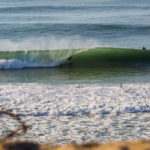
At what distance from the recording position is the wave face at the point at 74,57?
57.3 ft

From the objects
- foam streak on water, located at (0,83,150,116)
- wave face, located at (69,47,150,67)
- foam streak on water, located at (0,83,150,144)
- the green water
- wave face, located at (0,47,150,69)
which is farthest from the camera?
wave face, located at (69,47,150,67)

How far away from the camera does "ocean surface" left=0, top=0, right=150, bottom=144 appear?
6.97 metres

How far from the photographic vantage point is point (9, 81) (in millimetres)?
12945

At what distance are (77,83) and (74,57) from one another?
7.21 metres

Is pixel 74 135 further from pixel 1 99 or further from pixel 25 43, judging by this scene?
pixel 25 43

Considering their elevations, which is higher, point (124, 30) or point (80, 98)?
point (124, 30)

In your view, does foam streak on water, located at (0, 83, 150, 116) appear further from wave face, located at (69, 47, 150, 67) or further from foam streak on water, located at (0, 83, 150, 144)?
wave face, located at (69, 47, 150, 67)

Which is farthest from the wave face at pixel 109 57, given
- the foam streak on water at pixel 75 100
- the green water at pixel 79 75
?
the foam streak on water at pixel 75 100

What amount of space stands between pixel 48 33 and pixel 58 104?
66.1ft

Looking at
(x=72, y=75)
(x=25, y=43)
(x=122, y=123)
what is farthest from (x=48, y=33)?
(x=122, y=123)

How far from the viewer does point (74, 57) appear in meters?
19.1

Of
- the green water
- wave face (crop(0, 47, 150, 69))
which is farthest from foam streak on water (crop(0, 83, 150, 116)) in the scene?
wave face (crop(0, 47, 150, 69))

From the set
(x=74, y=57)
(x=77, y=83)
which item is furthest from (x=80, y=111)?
(x=74, y=57)

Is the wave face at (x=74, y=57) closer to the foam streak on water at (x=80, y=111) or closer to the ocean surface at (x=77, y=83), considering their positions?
the ocean surface at (x=77, y=83)
